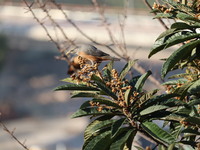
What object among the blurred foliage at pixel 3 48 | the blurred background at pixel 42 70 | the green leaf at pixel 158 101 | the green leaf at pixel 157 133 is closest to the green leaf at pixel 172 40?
the green leaf at pixel 158 101

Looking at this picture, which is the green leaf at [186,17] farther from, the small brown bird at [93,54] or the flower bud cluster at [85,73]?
the small brown bird at [93,54]

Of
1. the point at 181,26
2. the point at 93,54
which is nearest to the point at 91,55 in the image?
the point at 93,54

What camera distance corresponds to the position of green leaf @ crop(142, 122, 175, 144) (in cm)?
147

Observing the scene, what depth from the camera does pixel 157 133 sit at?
151cm

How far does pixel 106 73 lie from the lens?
1840 millimetres

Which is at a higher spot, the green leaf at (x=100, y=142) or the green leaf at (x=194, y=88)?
the green leaf at (x=194, y=88)

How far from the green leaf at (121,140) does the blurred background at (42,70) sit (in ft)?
19.9

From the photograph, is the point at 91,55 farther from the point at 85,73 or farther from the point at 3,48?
the point at 3,48

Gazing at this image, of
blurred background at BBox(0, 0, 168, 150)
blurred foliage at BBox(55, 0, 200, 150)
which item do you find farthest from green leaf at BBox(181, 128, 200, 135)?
blurred background at BBox(0, 0, 168, 150)

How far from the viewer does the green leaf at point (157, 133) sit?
1.47 meters

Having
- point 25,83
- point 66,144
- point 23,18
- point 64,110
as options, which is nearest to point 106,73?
point 66,144

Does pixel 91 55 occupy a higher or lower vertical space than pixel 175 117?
higher

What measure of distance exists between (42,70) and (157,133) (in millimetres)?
11740

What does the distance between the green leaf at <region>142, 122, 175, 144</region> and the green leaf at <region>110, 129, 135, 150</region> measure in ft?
0.19
